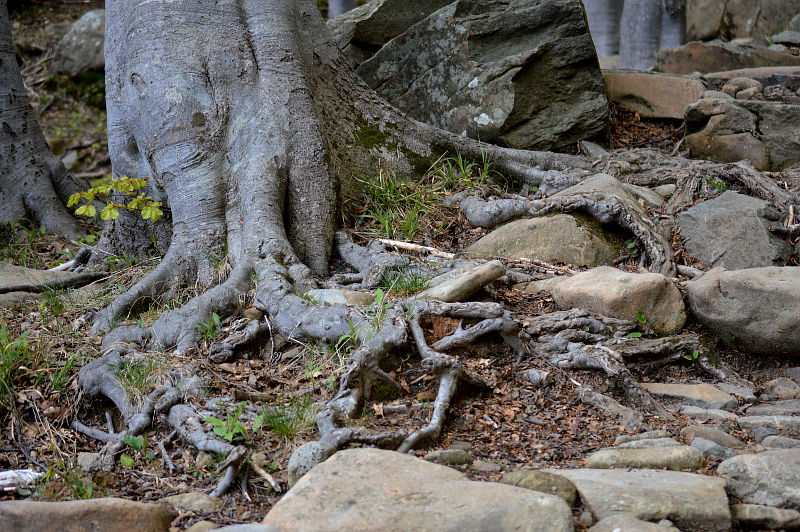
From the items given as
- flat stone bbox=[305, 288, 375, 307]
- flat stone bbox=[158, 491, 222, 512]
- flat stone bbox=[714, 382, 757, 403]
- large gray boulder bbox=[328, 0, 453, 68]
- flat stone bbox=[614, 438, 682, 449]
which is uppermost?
large gray boulder bbox=[328, 0, 453, 68]

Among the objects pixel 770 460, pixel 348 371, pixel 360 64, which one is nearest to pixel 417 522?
pixel 348 371

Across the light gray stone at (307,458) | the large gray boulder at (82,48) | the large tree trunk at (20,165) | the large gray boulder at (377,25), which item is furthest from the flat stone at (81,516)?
the large gray boulder at (82,48)

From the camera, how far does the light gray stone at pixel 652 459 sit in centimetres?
300

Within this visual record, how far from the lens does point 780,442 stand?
3205 millimetres

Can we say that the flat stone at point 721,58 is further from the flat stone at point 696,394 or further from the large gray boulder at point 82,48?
the large gray boulder at point 82,48

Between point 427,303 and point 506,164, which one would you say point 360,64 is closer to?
point 506,164

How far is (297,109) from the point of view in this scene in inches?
207

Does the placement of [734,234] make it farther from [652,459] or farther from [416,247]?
[652,459]

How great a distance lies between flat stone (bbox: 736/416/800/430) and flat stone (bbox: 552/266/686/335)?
0.83m

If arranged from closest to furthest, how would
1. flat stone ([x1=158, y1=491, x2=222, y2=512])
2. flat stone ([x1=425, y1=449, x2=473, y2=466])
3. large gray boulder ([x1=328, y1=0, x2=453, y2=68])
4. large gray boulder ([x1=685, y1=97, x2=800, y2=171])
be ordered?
flat stone ([x1=158, y1=491, x2=222, y2=512]) < flat stone ([x1=425, y1=449, x2=473, y2=466]) < large gray boulder ([x1=685, y1=97, x2=800, y2=171]) < large gray boulder ([x1=328, y1=0, x2=453, y2=68])

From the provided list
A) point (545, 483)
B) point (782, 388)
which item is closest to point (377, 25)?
point (782, 388)

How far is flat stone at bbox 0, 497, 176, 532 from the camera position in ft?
8.33

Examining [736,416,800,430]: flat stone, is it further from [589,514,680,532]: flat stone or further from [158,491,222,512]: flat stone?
[158,491,222,512]: flat stone

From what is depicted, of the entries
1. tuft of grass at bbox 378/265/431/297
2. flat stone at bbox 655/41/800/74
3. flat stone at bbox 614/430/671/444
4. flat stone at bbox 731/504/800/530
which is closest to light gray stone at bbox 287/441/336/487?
flat stone at bbox 614/430/671/444
